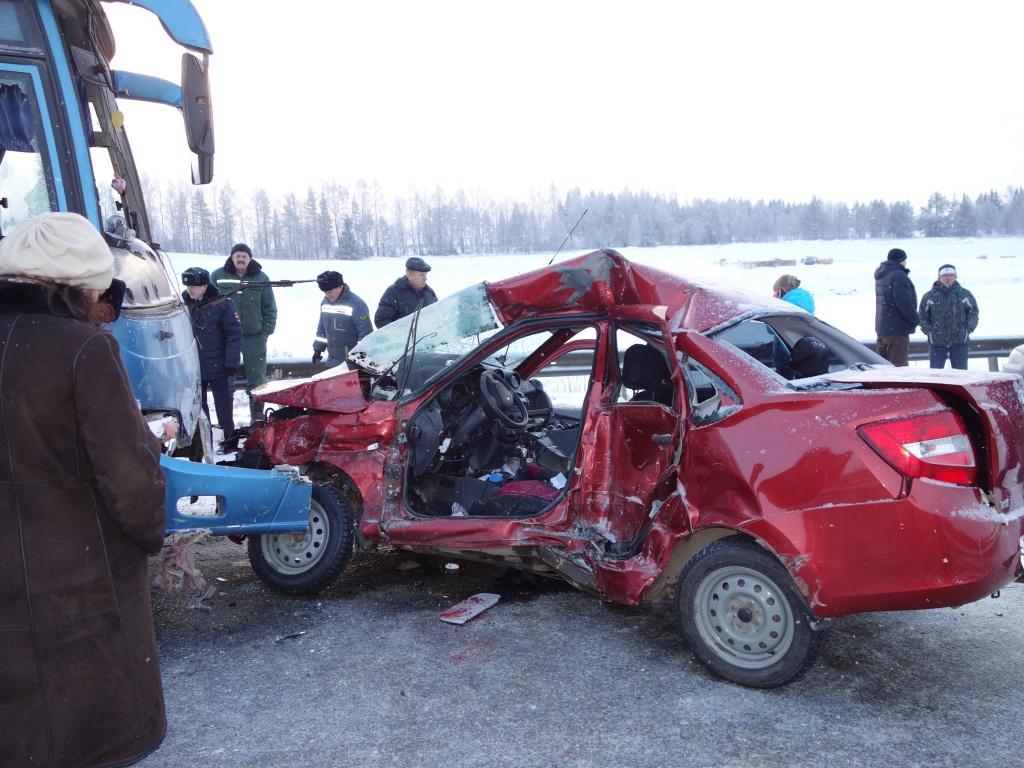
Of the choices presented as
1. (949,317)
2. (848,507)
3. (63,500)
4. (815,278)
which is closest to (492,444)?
(848,507)

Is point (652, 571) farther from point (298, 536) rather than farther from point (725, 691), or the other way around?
point (298, 536)

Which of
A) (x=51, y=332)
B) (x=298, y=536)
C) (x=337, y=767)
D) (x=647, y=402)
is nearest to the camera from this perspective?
(x=51, y=332)

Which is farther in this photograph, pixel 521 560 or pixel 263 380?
pixel 263 380

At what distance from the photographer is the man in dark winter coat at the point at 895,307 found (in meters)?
9.78

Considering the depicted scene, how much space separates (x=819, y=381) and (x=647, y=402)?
862 millimetres

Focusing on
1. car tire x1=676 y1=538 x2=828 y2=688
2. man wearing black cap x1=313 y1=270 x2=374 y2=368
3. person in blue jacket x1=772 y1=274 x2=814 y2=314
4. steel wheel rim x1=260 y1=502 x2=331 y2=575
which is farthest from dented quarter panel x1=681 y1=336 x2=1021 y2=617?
man wearing black cap x1=313 y1=270 x2=374 y2=368

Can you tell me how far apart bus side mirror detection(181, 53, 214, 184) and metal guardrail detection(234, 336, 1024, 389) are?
4509 mm

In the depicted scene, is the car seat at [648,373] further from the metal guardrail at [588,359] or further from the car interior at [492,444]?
the metal guardrail at [588,359]

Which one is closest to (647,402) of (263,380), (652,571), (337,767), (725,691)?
(652,571)

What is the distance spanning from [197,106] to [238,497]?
7.11 ft

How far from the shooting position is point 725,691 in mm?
3287

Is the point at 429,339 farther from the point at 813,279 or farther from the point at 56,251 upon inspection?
the point at 813,279

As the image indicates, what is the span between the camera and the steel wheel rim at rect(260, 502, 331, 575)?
14.8 ft

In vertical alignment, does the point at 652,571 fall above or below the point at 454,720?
above
